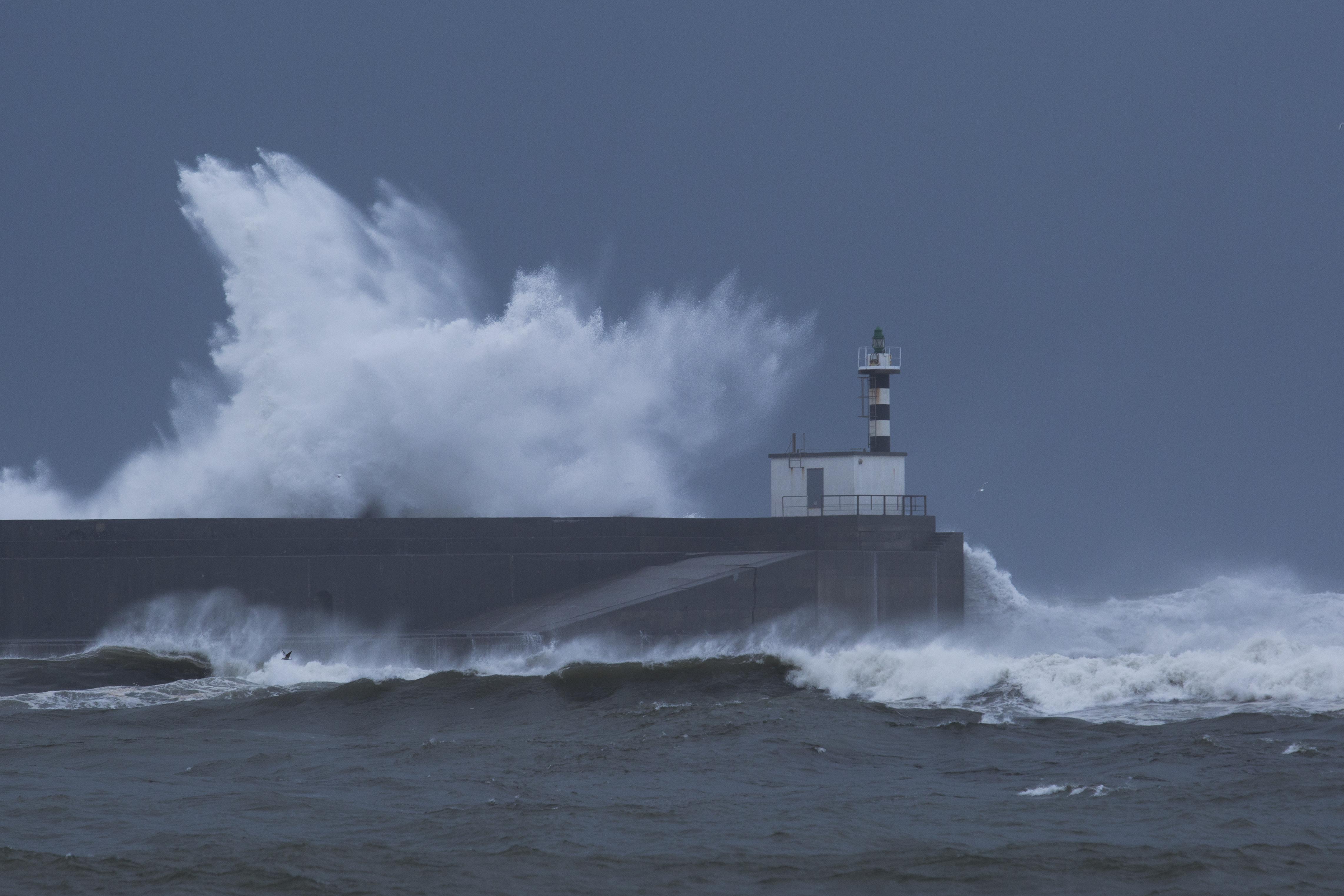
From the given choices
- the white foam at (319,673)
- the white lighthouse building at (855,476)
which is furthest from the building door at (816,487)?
the white foam at (319,673)

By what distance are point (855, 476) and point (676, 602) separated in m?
5.06

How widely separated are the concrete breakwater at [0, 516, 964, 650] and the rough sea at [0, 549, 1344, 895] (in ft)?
1.28

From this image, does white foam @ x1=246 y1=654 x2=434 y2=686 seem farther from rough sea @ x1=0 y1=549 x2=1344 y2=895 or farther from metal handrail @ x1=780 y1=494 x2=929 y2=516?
metal handrail @ x1=780 y1=494 x2=929 y2=516

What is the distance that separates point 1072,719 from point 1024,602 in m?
9.95

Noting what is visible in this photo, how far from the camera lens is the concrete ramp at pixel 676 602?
1814 centimetres

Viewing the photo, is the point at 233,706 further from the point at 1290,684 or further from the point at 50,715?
the point at 1290,684

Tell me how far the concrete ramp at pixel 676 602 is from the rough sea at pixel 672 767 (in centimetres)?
31

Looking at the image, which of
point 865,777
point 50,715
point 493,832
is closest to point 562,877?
point 493,832

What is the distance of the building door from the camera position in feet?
74.5

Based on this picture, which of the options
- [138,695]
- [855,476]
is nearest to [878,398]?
A: [855,476]

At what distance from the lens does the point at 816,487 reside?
2281 cm

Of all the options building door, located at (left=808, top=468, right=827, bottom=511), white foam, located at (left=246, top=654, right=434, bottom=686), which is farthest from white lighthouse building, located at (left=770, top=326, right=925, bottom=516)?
white foam, located at (left=246, top=654, right=434, bottom=686)

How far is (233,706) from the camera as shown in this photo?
1612 cm

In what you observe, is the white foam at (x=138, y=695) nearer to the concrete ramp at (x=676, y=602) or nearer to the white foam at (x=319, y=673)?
the white foam at (x=319, y=673)
